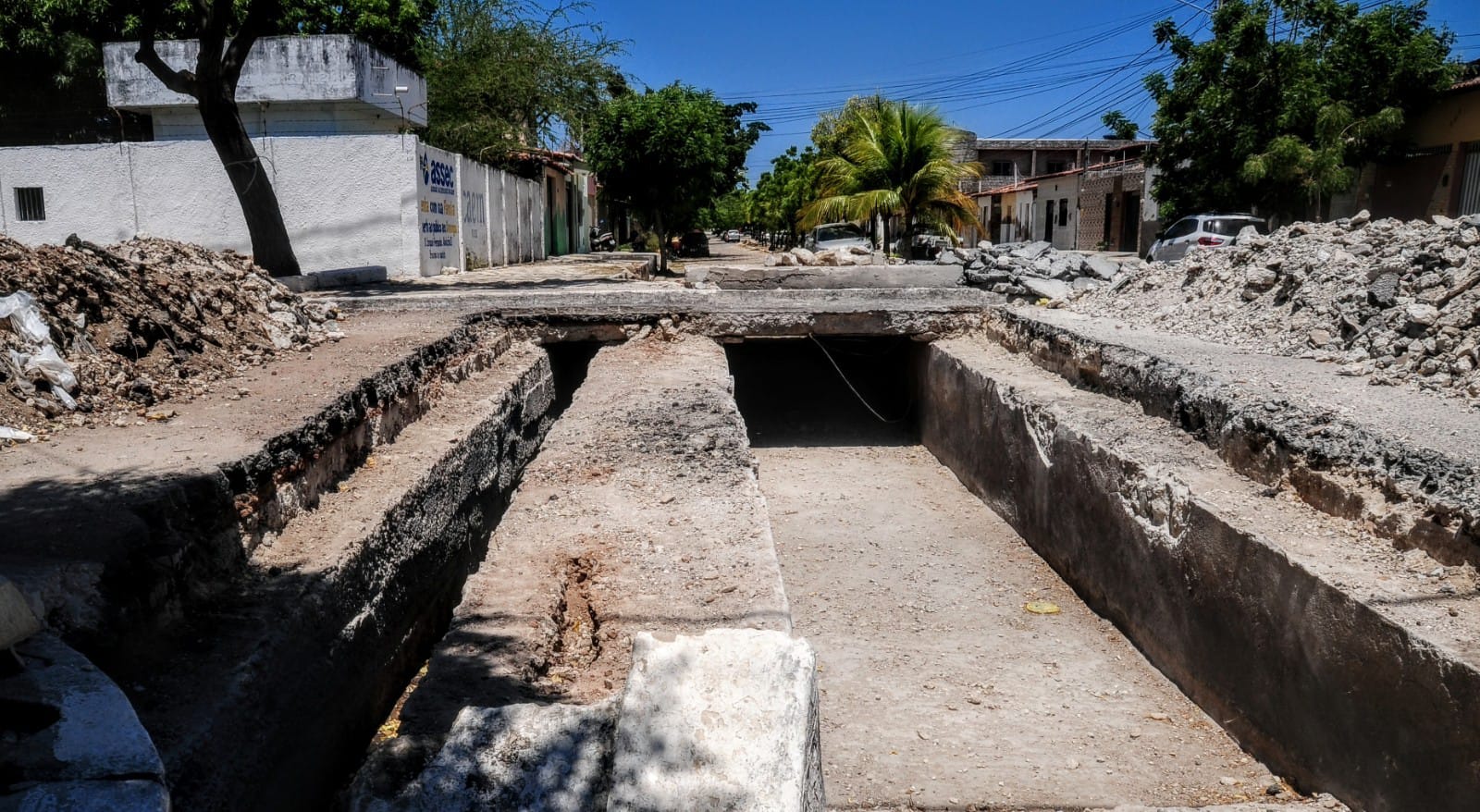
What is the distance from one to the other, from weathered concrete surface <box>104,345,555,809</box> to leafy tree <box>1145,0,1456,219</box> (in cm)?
1662

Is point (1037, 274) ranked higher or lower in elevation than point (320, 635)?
higher

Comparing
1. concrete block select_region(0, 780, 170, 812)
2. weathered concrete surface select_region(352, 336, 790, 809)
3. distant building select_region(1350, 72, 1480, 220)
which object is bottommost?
weathered concrete surface select_region(352, 336, 790, 809)

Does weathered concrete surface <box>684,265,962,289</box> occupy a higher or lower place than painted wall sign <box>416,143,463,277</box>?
lower

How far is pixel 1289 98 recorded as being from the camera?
17953 millimetres

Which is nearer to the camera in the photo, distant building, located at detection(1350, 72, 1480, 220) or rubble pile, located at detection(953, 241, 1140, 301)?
rubble pile, located at detection(953, 241, 1140, 301)

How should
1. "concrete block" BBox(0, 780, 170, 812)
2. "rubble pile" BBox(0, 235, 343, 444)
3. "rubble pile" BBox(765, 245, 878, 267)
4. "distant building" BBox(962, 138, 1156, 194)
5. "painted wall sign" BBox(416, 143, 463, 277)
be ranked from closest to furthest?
"concrete block" BBox(0, 780, 170, 812)
"rubble pile" BBox(0, 235, 343, 444)
"rubble pile" BBox(765, 245, 878, 267)
"painted wall sign" BBox(416, 143, 463, 277)
"distant building" BBox(962, 138, 1156, 194)

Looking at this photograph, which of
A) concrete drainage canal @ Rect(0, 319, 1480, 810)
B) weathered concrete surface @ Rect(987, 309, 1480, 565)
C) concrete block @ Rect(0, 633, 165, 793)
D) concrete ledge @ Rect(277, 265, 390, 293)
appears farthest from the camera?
concrete ledge @ Rect(277, 265, 390, 293)

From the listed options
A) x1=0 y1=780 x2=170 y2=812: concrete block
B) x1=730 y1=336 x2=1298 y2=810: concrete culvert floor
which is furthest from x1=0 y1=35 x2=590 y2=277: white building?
x1=0 y1=780 x2=170 y2=812: concrete block

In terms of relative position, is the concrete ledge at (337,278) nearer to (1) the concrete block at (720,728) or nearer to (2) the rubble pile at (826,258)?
(2) the rubble pile at (826,258)

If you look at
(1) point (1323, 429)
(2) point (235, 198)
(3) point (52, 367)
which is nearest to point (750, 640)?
(1) point (1323, 429)

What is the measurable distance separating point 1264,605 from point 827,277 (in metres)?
8.54

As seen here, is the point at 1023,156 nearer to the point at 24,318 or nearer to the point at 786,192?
the point at 786,192

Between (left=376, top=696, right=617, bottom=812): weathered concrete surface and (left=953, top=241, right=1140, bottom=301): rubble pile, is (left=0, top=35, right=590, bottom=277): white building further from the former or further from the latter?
(left=376, top=696, right=617, bottom=812): weathered concrete surface

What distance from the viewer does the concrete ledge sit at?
1056 cm
